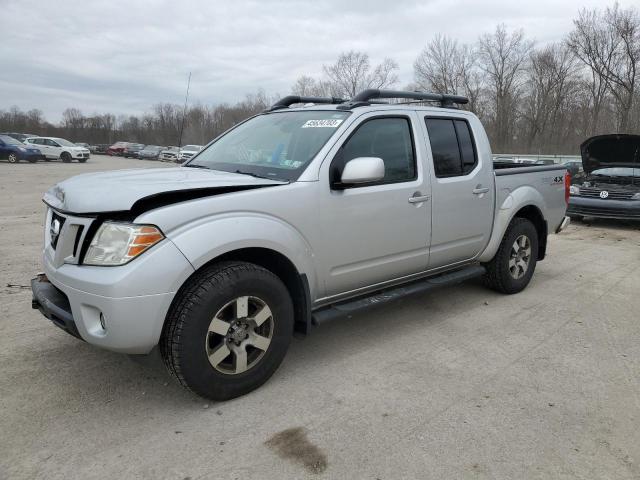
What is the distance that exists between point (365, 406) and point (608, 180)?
33.4ft

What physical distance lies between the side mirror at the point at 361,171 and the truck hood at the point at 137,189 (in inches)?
17.5

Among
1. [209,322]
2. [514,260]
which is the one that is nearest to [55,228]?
[209,322]

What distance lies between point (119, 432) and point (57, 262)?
3.39 feet

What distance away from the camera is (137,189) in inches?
109

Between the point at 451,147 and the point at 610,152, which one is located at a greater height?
the point at 610,152

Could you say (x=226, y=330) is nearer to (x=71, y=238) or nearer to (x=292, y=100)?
(x=71, y=238)

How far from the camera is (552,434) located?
2.73m

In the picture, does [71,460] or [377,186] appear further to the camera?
[377,186]

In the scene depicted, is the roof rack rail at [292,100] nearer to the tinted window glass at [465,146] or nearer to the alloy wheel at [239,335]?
the tinted window glass at [465,146]

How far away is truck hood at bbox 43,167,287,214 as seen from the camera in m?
2.67

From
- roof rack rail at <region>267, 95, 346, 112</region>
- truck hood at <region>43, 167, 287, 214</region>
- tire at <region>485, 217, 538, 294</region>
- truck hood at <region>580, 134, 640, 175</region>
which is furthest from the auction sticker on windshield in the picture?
truck hood at <region>580, 134, 640, 175</region>

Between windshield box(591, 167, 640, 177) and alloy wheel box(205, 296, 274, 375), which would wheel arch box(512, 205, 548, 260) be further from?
windshield box(591, 167, 640, 177)

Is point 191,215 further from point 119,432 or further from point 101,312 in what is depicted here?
point 119,432

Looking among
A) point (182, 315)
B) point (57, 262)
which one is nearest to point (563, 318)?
point (182, 315)
